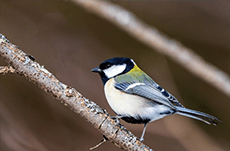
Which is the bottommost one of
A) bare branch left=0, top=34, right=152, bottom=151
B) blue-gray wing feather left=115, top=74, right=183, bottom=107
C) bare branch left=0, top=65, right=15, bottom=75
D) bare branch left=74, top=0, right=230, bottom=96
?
bare branch left=0, top=65, right=15, bottom=75

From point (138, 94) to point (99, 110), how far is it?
16 cm

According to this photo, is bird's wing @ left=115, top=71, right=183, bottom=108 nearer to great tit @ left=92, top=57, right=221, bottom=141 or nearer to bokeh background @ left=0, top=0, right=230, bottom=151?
great tit @ left=92, top=57, right=221, bottom=141

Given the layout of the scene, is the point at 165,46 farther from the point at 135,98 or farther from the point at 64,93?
the point at 64,93

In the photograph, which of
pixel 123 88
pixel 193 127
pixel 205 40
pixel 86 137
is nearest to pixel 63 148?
pixel 86 137

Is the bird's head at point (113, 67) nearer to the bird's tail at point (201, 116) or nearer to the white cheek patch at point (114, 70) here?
the white cheek patch at point (114, 70)

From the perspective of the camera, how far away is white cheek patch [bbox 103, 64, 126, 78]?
714 mm

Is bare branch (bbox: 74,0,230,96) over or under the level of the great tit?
over

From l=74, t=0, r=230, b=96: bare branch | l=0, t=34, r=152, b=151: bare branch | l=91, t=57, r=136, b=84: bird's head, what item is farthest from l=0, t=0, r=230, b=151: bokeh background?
l=0, t=34, r=152, b=151: bare branch

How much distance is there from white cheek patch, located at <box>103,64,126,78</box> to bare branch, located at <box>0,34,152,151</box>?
0.20 metres

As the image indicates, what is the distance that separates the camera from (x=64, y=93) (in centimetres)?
53

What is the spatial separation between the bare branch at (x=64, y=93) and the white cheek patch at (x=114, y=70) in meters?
0.20

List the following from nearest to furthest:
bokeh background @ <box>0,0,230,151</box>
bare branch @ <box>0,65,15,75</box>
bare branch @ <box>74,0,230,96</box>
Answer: bare branch @ <box>0,65,15,75</box>, bare branch @ <box>74,0,230,96</box>, bokeh background @ <box>0,0,230,151</box>

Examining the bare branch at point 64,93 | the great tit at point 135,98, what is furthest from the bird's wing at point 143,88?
→ the bare branch at point 64,93

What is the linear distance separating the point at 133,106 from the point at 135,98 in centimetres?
3
